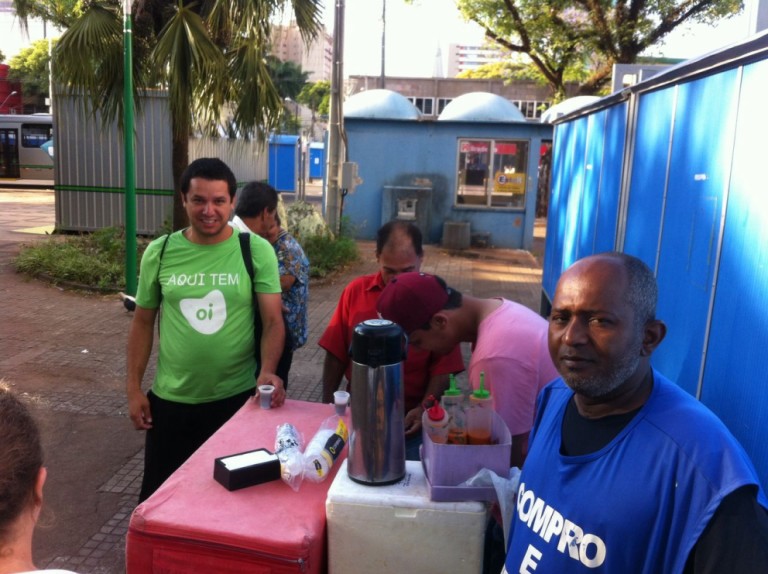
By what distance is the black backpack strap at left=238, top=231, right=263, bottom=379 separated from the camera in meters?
2.88

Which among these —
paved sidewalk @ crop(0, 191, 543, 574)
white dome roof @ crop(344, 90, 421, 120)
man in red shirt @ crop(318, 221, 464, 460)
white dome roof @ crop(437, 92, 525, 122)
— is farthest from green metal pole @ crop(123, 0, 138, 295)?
white dome roof @ crop(437, 92, 525, 122)

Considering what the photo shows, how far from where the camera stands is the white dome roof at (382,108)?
15.9m

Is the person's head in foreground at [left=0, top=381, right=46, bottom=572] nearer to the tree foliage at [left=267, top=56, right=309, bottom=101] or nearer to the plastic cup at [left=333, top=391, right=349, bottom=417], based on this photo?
the plastic cup at [left=333, top=391, right=349, bottom=417]

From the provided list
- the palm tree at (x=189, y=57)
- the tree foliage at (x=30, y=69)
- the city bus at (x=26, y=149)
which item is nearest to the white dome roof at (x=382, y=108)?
the palm tree at (x=189, y=57)

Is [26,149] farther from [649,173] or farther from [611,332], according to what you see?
[611,332]

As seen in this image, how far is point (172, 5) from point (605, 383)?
31.2ft

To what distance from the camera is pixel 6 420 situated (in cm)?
122

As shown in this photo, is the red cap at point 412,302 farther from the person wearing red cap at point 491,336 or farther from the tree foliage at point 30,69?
the tree foliage at point 30,69

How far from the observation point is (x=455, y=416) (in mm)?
2129

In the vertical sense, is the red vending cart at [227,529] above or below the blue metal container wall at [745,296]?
below

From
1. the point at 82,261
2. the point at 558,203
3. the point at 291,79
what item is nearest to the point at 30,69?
the point at 291,79

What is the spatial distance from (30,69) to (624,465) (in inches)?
1930

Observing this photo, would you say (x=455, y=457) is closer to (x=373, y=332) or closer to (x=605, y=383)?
(x=373, y=332)

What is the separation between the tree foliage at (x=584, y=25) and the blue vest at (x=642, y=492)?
1729 centimetres
